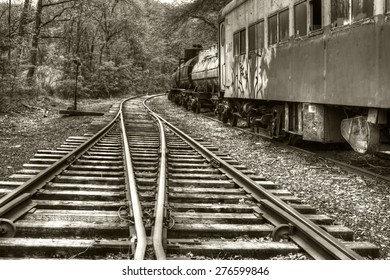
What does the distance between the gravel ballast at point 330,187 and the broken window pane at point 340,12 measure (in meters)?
2.27

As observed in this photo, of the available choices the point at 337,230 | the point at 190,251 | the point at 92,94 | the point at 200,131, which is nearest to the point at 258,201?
the point at 337,230

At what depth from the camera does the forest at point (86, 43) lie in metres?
18.6

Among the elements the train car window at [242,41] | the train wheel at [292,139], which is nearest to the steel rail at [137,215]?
the train wheel at [292,139]

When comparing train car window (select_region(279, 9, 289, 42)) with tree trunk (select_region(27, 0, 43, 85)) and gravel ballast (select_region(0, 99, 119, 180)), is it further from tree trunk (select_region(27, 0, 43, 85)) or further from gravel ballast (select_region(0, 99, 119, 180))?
tree trunk (select_region(27, 0, 43, 85))

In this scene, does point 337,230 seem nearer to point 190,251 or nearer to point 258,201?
point 258,201

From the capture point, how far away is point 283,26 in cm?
905

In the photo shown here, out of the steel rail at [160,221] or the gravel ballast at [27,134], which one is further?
the gravel ballast at [27,134]

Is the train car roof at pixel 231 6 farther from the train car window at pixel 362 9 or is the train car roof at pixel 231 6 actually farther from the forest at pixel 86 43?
the forest at pixel 86 43

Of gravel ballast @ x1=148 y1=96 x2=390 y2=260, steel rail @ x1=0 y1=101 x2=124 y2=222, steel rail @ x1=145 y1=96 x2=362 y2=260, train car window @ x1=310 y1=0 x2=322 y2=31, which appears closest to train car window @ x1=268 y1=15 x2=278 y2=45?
train car window @ x1=310 y1=0 x2=322 y2=31

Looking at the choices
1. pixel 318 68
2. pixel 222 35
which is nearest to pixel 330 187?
pixel 318 68

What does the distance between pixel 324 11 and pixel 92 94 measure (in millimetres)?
27808

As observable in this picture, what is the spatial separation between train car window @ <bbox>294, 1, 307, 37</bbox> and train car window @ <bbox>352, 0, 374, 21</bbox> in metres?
1.74

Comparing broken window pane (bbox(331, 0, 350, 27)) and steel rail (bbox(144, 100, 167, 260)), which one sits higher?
broken window pane (bbox(331, 0, 350, 27))

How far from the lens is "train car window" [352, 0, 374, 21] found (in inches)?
229
